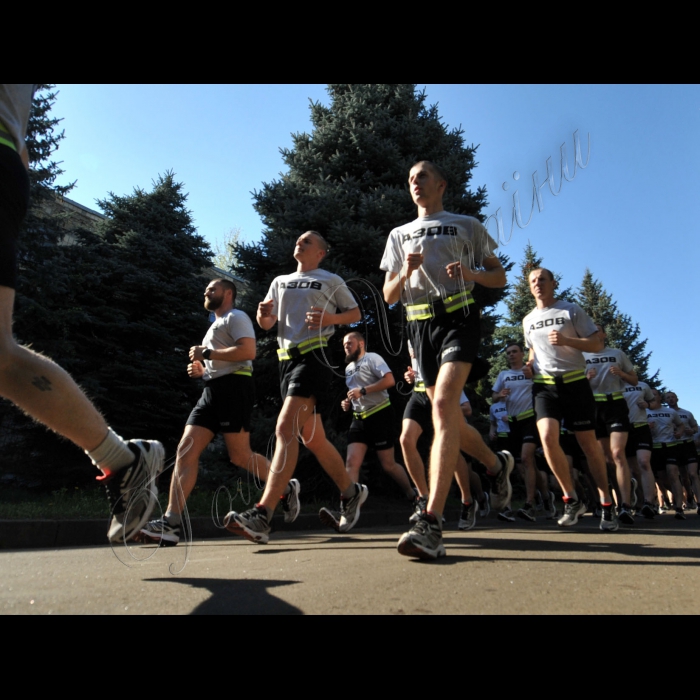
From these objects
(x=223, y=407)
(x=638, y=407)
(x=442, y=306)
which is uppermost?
(x=638, y=407)

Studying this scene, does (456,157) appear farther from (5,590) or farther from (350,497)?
(5,590)

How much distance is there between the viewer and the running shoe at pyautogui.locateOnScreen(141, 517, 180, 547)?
4.84m

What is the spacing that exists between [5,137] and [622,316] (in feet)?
148

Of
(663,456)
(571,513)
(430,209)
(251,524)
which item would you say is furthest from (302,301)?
(663,456)

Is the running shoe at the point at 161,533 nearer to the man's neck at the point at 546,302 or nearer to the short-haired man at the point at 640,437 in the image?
the man's neck at the point at 546,302

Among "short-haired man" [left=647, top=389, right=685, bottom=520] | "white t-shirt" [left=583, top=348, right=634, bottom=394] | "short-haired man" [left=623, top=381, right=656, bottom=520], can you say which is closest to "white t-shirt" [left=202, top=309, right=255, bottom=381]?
"white t-shirt" [left=583, top=348, right=634, bottom=394]

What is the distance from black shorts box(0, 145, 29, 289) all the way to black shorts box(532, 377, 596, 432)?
500 cm

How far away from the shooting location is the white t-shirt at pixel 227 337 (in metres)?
5.74

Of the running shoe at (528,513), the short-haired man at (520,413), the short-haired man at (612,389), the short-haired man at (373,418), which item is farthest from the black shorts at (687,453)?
the short-haired man at (373,418)

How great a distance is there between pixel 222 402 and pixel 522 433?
5.60 metres

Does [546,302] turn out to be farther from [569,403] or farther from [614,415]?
[614,415]

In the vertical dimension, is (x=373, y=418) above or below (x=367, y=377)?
below

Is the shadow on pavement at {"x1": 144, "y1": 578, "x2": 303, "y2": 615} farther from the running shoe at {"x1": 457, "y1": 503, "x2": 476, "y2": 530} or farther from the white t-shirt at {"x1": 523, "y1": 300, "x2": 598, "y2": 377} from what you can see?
the white t-shirt at {"x1": 523, "y1": 300, "x2": 598, "y2": 377}

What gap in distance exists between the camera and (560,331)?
20.5 ft
